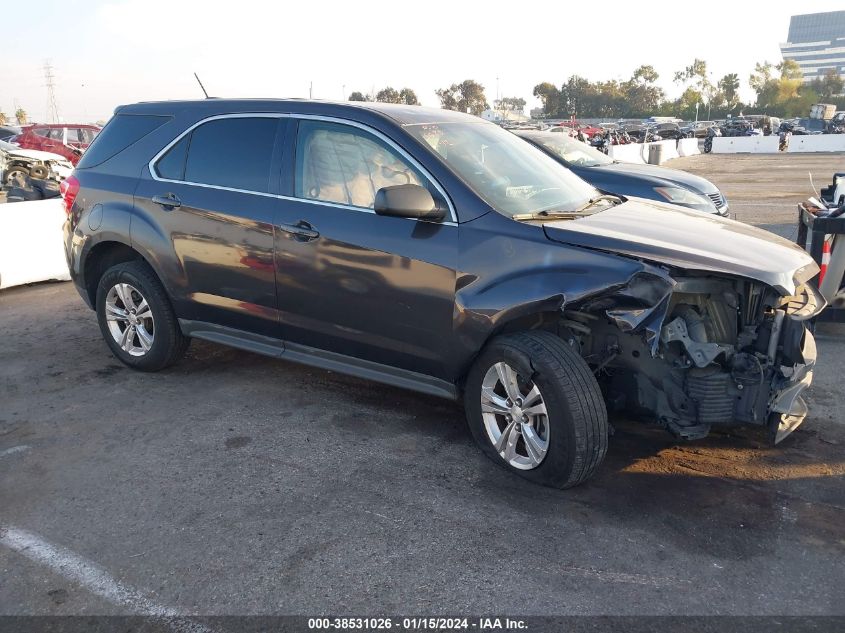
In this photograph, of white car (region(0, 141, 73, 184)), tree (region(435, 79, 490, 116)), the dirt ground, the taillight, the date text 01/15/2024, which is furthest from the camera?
tree (region(435, 79, 490, 116))

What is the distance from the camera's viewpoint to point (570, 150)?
1038cm

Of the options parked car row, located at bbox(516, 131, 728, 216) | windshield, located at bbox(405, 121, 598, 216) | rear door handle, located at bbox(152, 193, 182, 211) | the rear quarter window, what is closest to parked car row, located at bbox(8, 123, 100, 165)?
parked car row, located at bbox(516, 131, 728, 216)

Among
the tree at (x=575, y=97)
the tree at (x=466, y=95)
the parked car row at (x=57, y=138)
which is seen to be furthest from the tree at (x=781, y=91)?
the parked car row at (x=57, y=138)

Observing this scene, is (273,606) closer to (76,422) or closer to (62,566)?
(62,566)

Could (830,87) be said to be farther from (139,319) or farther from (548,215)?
(139,319)

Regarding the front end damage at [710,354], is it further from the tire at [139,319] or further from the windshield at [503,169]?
the tire at [139,319]

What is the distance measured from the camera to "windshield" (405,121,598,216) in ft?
13.0

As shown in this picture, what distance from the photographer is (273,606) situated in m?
2.76

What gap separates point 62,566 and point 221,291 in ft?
6.83

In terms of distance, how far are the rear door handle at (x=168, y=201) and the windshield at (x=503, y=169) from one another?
5.62 feet

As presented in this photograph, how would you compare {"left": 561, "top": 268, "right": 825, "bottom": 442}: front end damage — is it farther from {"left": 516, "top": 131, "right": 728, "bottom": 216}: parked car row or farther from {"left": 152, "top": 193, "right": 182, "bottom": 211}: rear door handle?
{"left": 516, "top": 131, "right": 728, "bottom": 216}: parked car row

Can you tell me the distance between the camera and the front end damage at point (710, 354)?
3549 millimetres

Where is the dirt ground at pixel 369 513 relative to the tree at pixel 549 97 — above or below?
below

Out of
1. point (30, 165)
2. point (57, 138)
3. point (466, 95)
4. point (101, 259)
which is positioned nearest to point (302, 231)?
point (101, 259)
